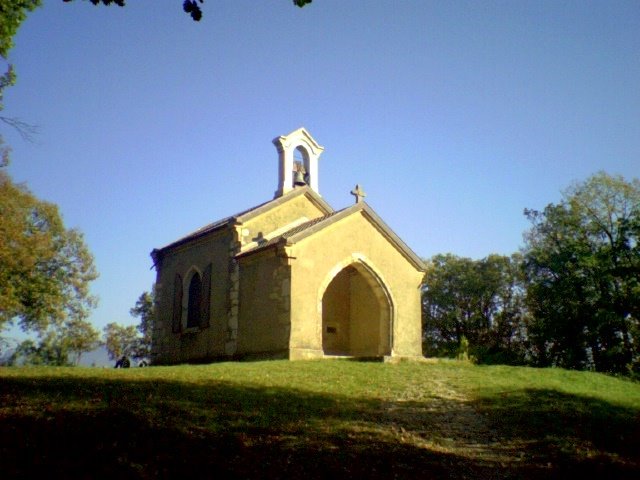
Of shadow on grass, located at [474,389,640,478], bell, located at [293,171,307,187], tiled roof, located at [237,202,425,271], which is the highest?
bell, located at [293,171,307,187]

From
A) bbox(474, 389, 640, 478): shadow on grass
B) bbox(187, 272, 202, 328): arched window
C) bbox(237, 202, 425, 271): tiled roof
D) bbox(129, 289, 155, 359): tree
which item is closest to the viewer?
bbox(474, 389, 640, 478): shadow on grass

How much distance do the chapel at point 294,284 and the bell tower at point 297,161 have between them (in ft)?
0.15

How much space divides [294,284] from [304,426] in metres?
10.4

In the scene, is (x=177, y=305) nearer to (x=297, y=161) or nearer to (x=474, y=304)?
(x=297, y=161)

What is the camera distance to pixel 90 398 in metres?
12.0

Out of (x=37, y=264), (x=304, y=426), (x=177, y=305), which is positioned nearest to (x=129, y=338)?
(x=37, y=264)

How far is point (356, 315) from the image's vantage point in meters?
25.1

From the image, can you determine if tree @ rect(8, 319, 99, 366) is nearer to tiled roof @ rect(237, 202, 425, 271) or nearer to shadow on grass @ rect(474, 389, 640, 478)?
tiled roof @ rect(237, 202, 425, 271)

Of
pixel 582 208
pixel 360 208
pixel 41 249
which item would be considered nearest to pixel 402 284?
pixel 360 208

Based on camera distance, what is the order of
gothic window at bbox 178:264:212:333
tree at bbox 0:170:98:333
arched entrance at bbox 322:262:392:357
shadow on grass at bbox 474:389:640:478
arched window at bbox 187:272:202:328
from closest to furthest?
shadow on grass at bbox 474:389:640:478 → arched entrance at bbox 322:262:392:357 → gothic window at bbox 178:264:212:333 → arched window at bbox 187:272:202:328 → tree at bbox 0:170:98:333

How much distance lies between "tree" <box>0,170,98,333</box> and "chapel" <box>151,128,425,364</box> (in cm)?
1208

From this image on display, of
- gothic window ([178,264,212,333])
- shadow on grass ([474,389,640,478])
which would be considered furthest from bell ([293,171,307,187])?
shadow on grass ([474,389,640,478])

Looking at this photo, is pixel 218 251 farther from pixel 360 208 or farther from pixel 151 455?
Answer: pixel 151 455

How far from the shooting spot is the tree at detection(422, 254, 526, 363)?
49.8m
